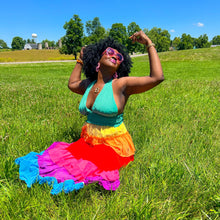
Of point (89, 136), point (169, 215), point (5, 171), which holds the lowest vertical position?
point (169, 215)

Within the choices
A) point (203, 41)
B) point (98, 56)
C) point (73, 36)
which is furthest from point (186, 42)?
point (98, 56)

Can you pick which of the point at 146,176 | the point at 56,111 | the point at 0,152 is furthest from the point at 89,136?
the point at 56,111

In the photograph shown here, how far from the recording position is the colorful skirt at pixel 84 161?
6.36ft

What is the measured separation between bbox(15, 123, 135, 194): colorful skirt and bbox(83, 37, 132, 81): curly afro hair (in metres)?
0.79

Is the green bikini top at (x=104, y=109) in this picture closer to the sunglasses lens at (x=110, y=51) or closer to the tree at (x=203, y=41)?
the sunglasses lens at (x=110, y=51)

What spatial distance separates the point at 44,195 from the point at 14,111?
3372 millimetres

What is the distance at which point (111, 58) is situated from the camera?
7.77ft

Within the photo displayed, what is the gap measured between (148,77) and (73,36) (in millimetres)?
61554

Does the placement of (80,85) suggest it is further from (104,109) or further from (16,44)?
(16,44)

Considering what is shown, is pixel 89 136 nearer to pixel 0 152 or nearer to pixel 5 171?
pixel 5 171

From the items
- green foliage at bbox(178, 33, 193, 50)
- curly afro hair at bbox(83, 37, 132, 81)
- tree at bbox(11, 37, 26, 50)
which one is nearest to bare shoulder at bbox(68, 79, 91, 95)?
curly afro hair at bbox(83, 37, 132, 81)

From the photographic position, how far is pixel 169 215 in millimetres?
1595

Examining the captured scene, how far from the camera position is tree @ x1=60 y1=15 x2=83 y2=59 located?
57.6 m

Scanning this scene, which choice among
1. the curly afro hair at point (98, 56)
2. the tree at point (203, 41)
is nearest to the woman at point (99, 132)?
the curly afro hair at point (98, 56)
